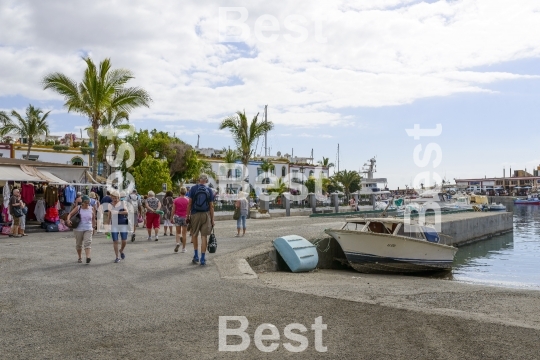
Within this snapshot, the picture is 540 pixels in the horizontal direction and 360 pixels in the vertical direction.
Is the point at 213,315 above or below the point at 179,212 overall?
below

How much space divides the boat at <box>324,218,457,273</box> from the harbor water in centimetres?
198

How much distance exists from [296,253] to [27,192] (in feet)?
38.4

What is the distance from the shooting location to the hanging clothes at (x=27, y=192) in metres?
19.8

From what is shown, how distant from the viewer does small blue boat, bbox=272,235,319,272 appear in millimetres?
14000

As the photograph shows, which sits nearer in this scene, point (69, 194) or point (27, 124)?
point (69, 194)

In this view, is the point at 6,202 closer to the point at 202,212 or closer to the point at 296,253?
the point at 202,212

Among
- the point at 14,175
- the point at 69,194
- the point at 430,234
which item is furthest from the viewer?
the point at 69,194

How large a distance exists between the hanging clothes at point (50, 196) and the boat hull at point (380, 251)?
1114cm

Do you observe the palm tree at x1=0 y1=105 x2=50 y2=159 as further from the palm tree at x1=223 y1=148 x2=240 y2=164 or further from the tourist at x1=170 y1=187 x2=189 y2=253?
the tourist at x1=170 y1=187 x2=189 y2=253

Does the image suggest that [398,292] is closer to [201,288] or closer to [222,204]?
[201,288]

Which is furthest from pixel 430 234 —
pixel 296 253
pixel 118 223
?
pixel 118 223

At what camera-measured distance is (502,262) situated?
25.2 meters

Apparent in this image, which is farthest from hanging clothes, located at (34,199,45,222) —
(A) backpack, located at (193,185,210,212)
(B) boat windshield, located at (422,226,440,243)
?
(B) boat windshield, located at (422,226,440,243)

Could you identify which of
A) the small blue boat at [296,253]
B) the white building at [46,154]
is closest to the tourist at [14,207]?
the small blue boat at [296,253]
